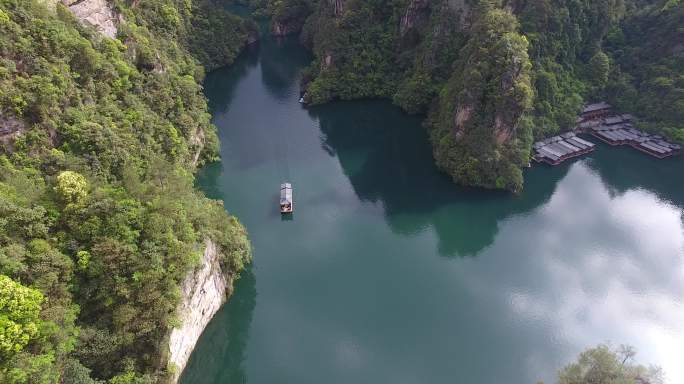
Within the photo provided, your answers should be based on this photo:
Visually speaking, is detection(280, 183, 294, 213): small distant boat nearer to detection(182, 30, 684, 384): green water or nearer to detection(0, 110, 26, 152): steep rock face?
detection(182, 30, 684, 384): green water

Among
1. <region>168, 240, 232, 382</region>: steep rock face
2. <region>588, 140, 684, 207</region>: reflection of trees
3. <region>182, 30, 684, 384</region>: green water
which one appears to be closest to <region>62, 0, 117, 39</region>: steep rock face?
<region>182, 30, 684, 384</region>: green water

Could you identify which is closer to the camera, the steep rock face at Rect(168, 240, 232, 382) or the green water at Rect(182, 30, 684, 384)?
the steep rock face at Rect(168, 240, 232, 382)

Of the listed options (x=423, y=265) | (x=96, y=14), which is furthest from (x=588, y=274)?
(x=96, y=14)

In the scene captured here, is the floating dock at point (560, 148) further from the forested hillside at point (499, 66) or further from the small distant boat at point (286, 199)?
the small distant boat at point (286, 199)

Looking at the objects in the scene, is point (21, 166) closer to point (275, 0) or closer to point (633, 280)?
point (633, 280)

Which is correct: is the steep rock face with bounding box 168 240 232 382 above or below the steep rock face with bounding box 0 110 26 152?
below

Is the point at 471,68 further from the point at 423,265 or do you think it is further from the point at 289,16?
the point at 289,16
